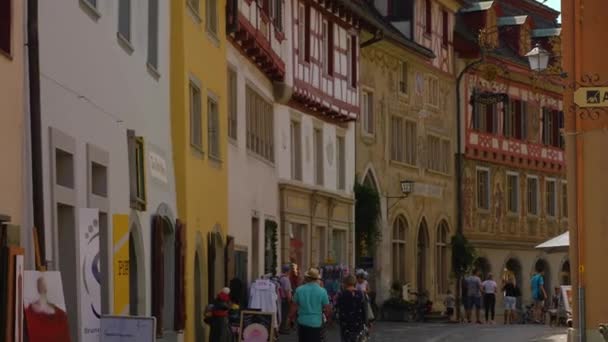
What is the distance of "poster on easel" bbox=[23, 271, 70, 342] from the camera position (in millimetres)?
15352

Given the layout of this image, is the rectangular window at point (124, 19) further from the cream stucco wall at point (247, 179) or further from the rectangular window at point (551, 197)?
the rectangular window at point (551, 197)

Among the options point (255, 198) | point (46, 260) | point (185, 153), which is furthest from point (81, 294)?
point (255, 198)

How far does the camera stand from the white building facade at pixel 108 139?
739 inches

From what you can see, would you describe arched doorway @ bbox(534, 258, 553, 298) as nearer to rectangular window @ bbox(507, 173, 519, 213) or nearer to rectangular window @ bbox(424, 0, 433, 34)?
rectangular window @ bbox(507, 173, 519, 213)

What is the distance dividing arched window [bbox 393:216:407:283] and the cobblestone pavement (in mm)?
10646

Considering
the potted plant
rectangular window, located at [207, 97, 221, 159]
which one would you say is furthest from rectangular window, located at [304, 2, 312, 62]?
rectangular window, located at [207, 97, 221, 159]

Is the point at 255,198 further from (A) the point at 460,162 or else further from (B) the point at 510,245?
(B) the point at 510,245

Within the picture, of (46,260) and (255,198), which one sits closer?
(46,260)

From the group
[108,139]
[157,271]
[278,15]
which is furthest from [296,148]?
[108,139]

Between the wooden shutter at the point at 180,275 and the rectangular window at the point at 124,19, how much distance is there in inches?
206

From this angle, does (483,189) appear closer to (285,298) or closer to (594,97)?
(285,298)

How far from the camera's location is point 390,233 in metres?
56.1

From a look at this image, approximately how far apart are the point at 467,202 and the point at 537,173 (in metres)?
7.47

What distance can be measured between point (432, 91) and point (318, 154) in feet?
45.2
